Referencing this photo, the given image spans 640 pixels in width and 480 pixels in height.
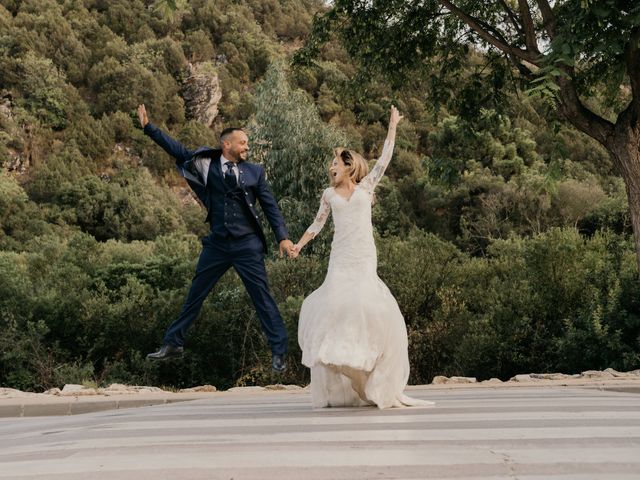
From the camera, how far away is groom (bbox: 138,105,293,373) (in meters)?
9.27

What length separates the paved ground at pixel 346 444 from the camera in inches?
194

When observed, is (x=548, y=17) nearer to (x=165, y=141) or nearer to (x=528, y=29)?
(x=528, y=29)

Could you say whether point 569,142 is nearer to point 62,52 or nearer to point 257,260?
point 62,52

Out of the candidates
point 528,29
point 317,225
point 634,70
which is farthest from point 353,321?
point 528,29

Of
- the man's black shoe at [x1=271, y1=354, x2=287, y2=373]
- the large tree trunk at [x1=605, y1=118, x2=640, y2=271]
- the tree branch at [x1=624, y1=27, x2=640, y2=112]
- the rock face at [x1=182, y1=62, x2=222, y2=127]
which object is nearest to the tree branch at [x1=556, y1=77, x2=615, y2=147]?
the large tree trunk at [x1=605, y1=118, x2=640, y2=271]

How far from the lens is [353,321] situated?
26.3ft

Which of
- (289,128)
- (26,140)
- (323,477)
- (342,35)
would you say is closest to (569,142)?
(289,128)

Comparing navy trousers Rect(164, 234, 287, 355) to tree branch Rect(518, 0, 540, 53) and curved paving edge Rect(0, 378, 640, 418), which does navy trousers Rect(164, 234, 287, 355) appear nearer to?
curved paving edge Rect(0, 378, 640, 418)

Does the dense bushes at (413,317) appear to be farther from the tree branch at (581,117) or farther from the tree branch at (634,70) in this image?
the tree branch at (634,70)

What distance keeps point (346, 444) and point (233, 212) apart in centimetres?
395

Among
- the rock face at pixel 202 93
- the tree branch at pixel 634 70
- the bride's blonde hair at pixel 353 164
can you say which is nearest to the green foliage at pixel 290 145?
the tree branch at pixel 634 70

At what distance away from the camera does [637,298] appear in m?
15.6

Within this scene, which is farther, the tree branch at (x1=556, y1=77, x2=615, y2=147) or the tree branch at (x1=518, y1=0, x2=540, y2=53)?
the tree branch at (x1=518, y1=0, x2=540, y2=53)

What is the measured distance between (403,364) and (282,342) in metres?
1.51
